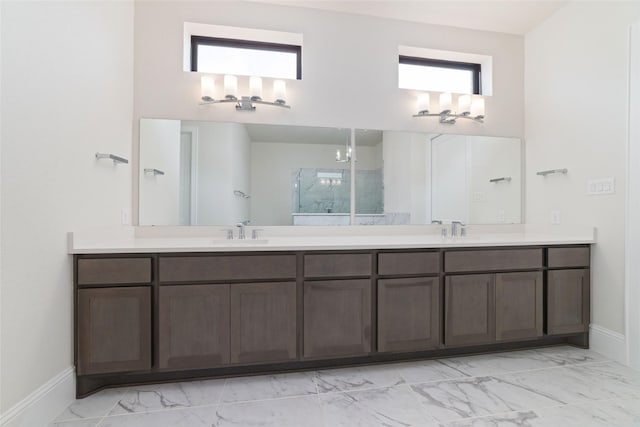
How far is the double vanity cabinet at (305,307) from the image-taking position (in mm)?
1655

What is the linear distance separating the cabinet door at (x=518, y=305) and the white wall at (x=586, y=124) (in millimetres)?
510

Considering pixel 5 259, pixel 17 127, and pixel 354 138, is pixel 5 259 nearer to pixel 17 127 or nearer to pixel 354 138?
pixel 17 127

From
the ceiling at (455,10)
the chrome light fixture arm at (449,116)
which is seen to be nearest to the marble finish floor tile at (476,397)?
the chrome light fixture arm at (449,116)

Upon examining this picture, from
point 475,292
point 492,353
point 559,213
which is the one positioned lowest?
point 492,353

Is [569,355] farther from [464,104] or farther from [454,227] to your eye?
[464,104]

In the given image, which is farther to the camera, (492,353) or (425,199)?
(425,199)

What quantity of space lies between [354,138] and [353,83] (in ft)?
1.47

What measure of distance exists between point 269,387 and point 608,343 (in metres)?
2.36

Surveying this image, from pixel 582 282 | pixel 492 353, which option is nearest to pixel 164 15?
pixel 492 353

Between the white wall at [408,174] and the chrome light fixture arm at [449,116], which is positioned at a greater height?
the chrome light fixture arm at [449,116]

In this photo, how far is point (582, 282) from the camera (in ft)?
7.34

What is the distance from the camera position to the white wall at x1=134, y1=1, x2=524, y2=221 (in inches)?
89.0

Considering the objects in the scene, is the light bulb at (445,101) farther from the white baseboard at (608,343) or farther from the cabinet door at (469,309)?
the white baseboard at (608,343)

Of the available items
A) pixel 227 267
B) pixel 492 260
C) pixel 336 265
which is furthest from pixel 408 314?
pixel 227 267
